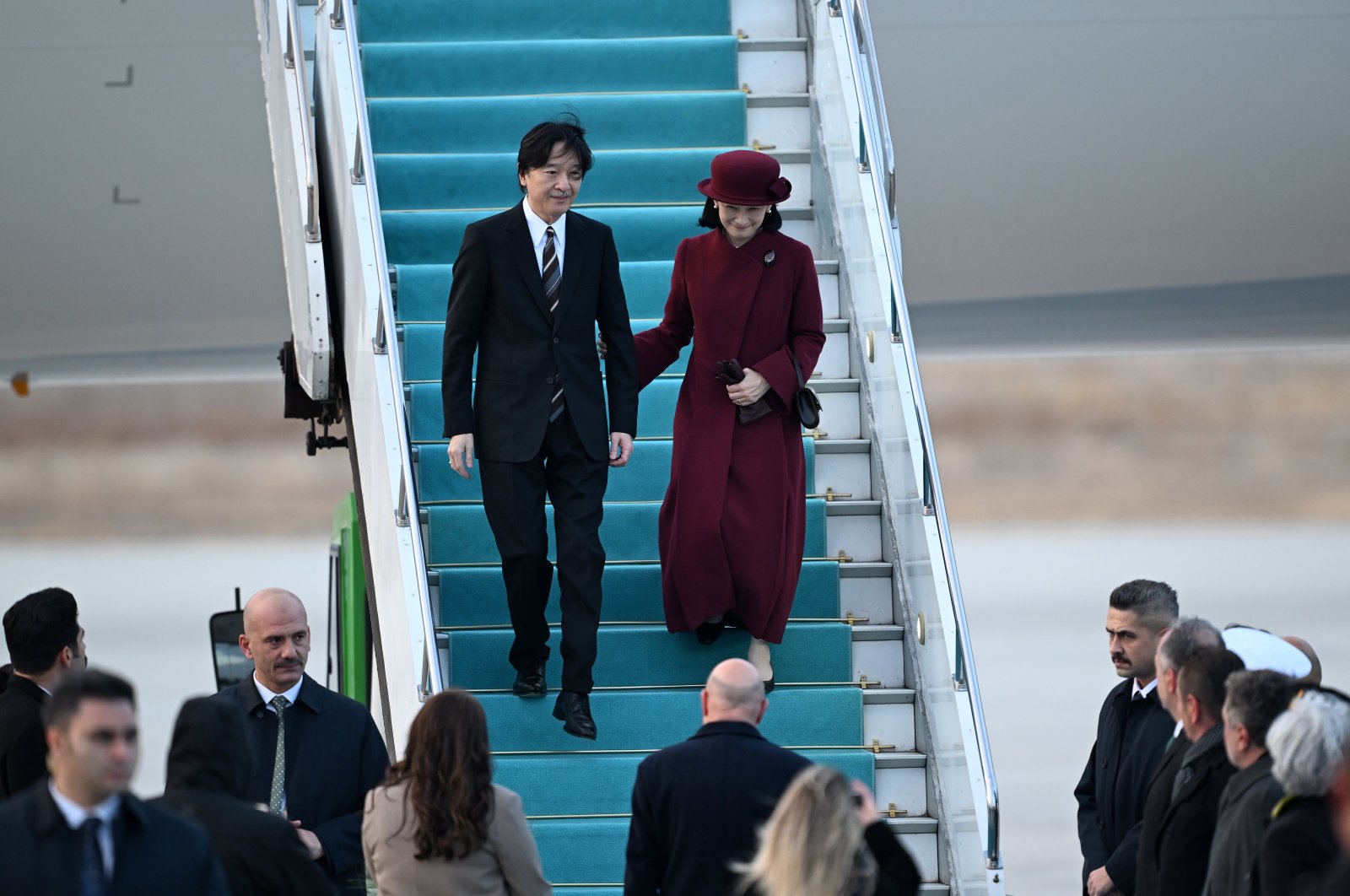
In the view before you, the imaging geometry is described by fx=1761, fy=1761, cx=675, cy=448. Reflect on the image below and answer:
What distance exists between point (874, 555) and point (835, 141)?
4.92 feet

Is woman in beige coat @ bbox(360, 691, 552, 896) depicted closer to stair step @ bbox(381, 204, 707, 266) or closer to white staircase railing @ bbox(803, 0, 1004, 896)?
white staircase railing @ bbox(803, 0, 1004, 896)

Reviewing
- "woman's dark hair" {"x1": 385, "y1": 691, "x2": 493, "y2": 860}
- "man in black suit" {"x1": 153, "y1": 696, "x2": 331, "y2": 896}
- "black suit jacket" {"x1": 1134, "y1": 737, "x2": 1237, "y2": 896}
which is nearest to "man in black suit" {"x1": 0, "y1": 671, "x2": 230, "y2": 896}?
"man in black suit" {"x1": 153, "y1": 696, "x2": 331, "y2": 896}

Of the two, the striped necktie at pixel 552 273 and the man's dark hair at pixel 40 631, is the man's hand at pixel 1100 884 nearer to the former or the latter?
the striped necktie at pixel 552 273

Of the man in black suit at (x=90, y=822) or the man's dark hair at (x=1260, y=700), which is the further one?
the man's dark hair at (x=1260, y=700)

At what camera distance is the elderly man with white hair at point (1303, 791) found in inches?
104

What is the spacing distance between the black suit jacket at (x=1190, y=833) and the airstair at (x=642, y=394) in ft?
3.60

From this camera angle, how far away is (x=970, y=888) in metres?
4.52

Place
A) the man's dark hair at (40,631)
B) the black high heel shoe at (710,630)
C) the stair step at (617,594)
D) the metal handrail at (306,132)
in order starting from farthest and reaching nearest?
the metal handrail at (306,132) < the stair step at (617,594) < the black high heel shoe at (710,630) < the man's dark hair at (40,631)

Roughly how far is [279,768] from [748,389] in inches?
66.4

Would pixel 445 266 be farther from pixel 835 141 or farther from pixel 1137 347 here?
pixel 1137 347

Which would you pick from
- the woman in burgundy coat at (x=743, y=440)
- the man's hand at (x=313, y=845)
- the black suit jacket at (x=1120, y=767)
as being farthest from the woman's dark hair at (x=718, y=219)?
the man's hand at (x=313, y=845)

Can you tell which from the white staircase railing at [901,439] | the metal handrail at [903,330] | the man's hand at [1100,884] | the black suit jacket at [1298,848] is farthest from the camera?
the white staircase railing at [901,439]

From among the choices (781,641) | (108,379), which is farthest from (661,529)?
(108,379)

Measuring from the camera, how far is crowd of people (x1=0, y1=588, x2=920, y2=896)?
7.71ft
